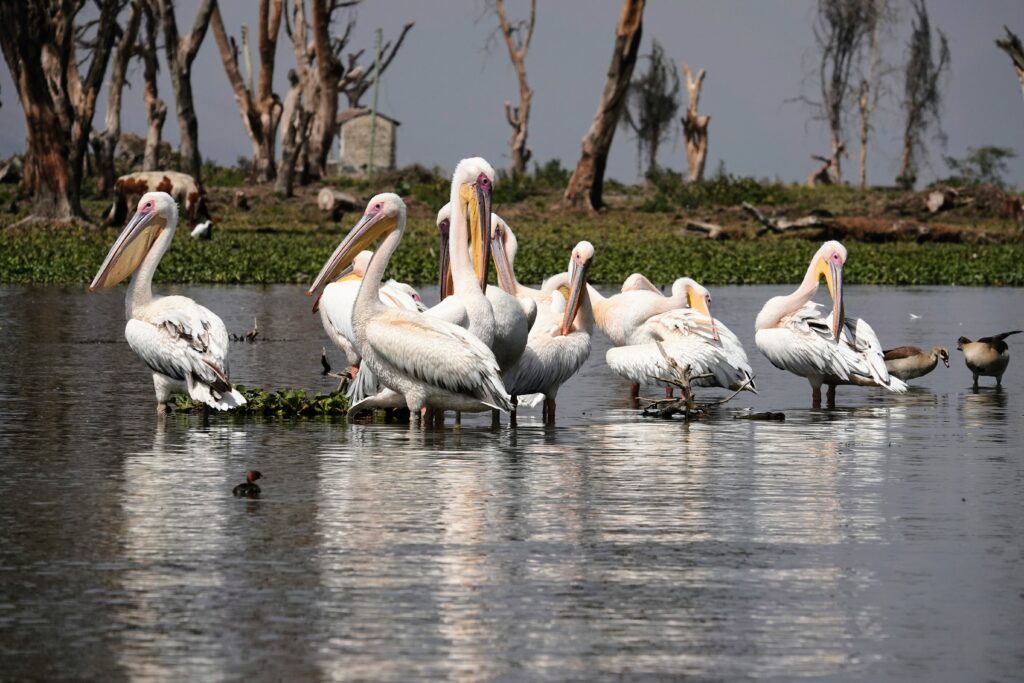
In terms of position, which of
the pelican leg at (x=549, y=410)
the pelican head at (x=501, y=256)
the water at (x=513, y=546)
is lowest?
the water at (x=513, y=546)

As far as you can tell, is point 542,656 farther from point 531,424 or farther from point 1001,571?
point 531,424

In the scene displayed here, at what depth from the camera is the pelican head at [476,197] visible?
11.9 meters

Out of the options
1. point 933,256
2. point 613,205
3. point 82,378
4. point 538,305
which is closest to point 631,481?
point 538,305

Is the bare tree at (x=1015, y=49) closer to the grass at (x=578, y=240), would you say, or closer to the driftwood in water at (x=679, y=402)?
the grass at (x=578, y=240)

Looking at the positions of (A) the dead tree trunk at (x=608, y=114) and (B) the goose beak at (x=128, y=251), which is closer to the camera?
(B) the goose beak at (x=128, y=251)

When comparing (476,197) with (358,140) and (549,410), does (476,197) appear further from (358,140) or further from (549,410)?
(358,140)

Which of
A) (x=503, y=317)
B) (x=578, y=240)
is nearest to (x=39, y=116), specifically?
(x=578, y=240)

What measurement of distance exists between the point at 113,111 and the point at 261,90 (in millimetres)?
4840

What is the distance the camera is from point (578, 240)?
119 ft

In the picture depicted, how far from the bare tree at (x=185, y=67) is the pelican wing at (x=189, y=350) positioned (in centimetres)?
3812

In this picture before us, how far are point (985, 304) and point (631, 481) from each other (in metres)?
15.9

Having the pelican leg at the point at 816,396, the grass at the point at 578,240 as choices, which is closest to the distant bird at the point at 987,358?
the pelican leg at the point at 816,396

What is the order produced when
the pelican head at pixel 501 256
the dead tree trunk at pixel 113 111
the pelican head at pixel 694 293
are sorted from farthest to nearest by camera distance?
the dead tree trunk at pixel 113 111 < the pelican head at pixel 694 293 < the pelican head at pixel 501 256

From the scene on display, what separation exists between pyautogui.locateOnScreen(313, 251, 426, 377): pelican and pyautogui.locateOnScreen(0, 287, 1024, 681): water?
3.29 ft
